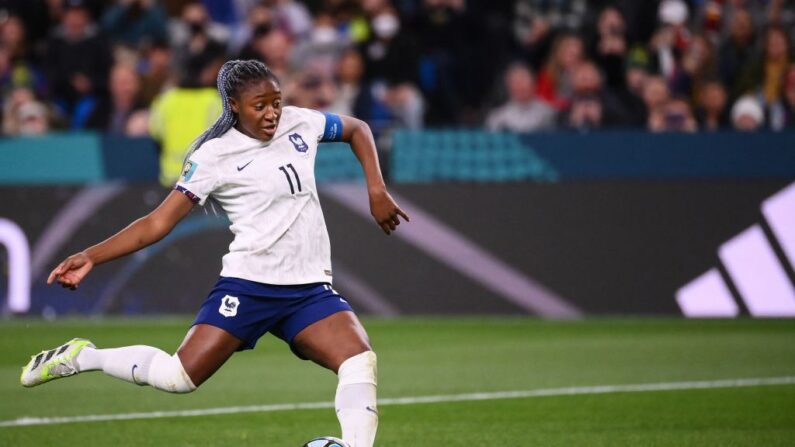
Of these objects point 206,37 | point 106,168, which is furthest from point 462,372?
point 206,37

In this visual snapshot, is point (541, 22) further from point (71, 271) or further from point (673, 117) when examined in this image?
point (71, 271)

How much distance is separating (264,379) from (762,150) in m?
5.82

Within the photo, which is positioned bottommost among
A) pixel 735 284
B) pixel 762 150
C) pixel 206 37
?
pixel 735 284

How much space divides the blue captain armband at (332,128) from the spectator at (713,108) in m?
8.99

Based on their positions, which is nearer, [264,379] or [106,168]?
[264,379]

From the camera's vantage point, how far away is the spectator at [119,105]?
1603 cm

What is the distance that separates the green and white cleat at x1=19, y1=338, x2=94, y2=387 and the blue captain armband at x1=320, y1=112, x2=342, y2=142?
1.43m

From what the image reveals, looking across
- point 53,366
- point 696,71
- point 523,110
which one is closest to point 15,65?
point 523,110

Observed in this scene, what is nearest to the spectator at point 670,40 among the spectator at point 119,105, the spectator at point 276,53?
the spectator at point 276,53

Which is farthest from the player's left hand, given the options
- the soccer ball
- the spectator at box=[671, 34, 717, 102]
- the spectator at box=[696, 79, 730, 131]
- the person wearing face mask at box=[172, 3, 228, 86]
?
the spectator at box=[671, 34, 717, 102]

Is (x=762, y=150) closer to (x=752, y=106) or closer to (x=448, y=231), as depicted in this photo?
(x=752, y=106)

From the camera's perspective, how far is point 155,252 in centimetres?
1471

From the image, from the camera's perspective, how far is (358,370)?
6367mm

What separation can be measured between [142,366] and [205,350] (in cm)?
35
